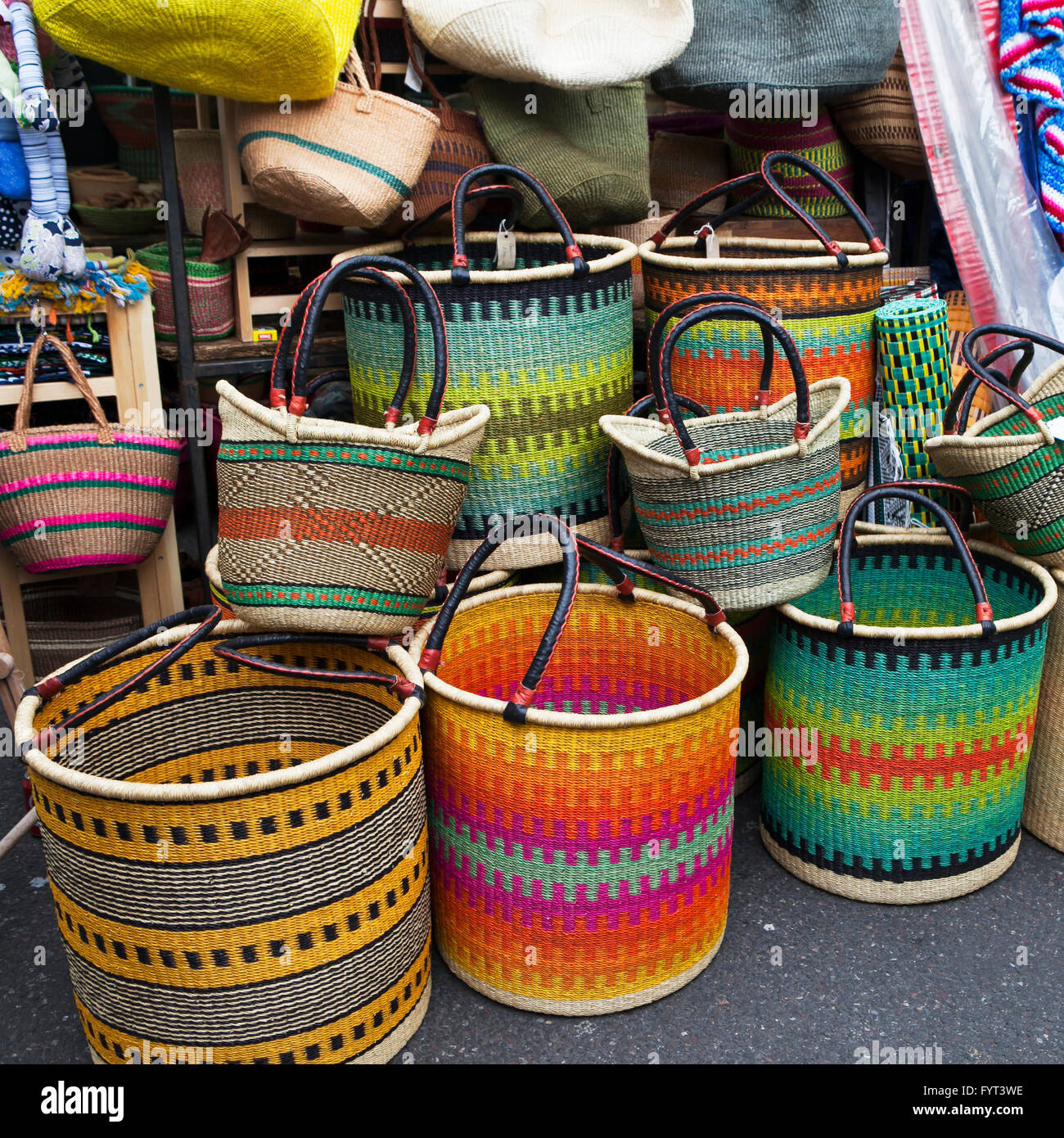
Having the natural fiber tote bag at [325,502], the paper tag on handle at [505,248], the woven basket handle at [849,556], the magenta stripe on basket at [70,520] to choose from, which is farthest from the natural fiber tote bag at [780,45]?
the magenta stripe on basket at [70,520]

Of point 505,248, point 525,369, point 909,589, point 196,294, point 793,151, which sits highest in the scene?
point 793,151

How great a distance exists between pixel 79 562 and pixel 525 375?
3.81ft

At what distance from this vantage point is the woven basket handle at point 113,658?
1942 millimetres

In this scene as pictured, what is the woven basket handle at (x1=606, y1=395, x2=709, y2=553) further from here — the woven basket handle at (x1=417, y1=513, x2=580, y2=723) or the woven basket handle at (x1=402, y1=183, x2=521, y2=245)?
the woven basket handle at (x1=402, y1=183, x2=521, y2=245)

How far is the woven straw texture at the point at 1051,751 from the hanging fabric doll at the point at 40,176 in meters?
2.29

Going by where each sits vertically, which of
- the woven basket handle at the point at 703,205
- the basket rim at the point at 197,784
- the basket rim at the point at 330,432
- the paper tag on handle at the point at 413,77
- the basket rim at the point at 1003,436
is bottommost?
the basket rim at the point at 197,784

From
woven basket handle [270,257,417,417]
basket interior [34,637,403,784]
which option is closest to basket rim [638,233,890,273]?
woven basket handle [270,257,417,417]

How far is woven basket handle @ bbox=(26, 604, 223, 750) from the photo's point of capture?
6.37ft

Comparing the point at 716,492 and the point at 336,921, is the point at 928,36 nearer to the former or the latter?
the point at 716,492

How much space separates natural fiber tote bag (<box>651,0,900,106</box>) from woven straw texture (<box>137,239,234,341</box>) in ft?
4.09

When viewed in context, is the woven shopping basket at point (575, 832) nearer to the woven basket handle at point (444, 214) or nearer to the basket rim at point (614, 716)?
the basket rim at point (614, 716)

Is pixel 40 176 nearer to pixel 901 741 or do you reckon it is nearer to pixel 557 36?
pixel 557 36

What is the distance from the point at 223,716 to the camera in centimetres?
231

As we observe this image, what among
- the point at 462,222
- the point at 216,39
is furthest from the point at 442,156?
the point at 216,39
